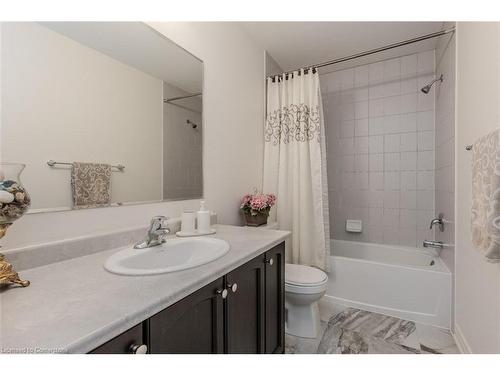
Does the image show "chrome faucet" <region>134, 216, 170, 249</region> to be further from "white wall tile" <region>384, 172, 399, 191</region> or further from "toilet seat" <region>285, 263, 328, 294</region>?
"white wall tile" <region>384, 172, 399, 191</region>

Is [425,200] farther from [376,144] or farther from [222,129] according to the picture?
[222,129]

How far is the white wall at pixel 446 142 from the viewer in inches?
69.9

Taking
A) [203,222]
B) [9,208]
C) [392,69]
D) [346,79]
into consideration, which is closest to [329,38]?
[346,79]

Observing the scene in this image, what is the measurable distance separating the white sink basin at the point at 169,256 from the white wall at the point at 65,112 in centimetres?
30

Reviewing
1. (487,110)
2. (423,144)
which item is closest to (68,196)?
(487,110)

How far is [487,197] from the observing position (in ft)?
3.14

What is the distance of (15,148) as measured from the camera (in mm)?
836

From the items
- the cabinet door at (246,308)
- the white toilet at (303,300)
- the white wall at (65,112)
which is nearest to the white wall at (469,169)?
the white toilet at (303,300)

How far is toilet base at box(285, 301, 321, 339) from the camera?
1.68 meters

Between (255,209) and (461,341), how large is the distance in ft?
4.99

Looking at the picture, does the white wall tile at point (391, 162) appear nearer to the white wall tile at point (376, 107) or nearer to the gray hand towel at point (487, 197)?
the white wall tile at point (376, 107)

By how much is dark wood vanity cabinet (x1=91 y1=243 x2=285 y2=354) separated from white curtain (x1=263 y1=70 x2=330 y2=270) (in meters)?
0.86

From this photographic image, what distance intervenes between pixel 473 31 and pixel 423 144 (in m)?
1.33

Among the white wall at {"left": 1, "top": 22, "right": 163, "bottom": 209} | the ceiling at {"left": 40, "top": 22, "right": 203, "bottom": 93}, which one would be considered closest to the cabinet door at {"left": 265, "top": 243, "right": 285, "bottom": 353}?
the white wall at {"left": 1, "top": 22, "right": 163, "bottom": 209}
